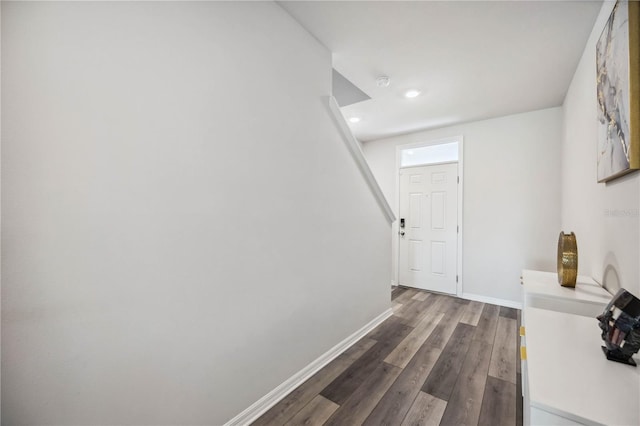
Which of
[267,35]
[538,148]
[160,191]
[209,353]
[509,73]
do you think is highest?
[509,73]

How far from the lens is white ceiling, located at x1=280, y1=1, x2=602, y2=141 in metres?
1.67

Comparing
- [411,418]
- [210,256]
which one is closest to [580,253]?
[411,418]

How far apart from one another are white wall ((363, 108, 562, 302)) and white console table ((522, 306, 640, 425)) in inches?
105

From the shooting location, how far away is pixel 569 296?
4.64 ft

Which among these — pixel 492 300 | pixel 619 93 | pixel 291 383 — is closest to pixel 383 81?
pixel 619 93

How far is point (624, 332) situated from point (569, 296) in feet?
2.22

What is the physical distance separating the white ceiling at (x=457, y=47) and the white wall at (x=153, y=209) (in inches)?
16.0

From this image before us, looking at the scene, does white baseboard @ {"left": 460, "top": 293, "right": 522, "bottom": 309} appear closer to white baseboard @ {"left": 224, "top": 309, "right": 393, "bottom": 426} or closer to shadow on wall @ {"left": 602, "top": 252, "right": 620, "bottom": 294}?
white baseboard @ {"left": 224, "top": 309, "right": 393, "bottom": 426}

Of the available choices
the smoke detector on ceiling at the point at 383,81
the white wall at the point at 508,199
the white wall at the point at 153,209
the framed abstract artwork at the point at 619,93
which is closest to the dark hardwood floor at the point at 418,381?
the white wall at the point at 153,209

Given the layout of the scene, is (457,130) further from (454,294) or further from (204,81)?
(204,81)

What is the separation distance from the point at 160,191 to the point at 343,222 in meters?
1.48

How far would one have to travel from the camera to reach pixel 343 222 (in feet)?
7.50

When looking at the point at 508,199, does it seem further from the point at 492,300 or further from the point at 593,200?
the point at 593,200

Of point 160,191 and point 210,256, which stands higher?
point 160,191
